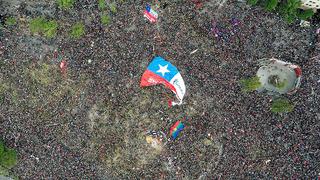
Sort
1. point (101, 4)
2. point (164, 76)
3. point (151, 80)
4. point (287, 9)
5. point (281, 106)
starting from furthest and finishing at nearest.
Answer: point (101, 4) → point (151, 80) → point (164, 76) → point (281, 106) → point (287, 9)

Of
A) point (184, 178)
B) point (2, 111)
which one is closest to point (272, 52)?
point (184, 178)

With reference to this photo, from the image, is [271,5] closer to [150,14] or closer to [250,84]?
[250,84]

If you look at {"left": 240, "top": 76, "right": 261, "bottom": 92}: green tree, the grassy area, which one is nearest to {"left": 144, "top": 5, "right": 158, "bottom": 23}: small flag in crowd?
the grassy area

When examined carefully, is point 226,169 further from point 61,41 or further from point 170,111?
point 61,41

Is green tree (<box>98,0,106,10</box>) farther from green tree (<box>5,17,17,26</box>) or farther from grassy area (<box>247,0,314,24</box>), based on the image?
grassy area (<box>247,0,314,24</box>)

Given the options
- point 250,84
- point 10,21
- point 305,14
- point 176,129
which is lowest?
point 176,129

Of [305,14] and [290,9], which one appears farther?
[305,14]

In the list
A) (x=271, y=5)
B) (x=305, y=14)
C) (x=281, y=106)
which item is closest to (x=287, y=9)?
(x=271, y=5)
